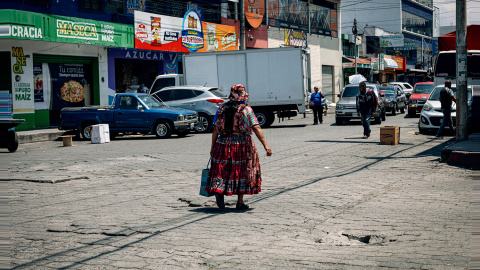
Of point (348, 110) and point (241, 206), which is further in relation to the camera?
point (348, 110)

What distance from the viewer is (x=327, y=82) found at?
53.1 meters

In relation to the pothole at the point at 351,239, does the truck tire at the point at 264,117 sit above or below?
above

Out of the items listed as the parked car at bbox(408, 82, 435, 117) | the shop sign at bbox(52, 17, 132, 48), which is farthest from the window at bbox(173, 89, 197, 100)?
the parked car at bbox(408, 82, 435, 117)

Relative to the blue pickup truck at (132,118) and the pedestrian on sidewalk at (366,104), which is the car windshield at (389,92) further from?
the blue pickup truck at (132,118)

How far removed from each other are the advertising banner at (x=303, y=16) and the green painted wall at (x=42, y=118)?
Answer: 2121 centimetres

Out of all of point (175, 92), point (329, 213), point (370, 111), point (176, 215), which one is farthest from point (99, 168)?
point (175, 92)

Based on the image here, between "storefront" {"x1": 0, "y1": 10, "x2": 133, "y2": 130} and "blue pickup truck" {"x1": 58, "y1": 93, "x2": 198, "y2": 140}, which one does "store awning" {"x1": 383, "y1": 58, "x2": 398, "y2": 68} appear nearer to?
"storefront" {"x1": 0, "y1": 10, "x2": 133, "y2": 130}

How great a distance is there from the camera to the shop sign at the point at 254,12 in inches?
1479

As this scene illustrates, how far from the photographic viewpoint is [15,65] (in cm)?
2320

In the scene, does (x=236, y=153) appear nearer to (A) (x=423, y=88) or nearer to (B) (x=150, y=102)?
(B) (x=150, y=102)

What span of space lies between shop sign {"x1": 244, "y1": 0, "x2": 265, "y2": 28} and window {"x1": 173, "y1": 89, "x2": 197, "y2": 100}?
15.3m

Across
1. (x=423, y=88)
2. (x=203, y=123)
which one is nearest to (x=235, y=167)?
(x=203, y=123)

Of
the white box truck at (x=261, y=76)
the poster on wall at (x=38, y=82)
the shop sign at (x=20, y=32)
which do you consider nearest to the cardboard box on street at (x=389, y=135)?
the white box truck at (x=261, y=76)

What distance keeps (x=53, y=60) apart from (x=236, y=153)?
2047 cm
